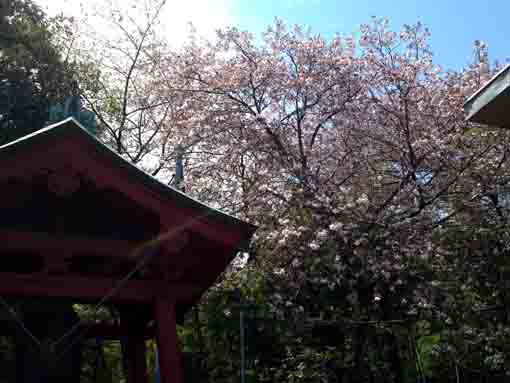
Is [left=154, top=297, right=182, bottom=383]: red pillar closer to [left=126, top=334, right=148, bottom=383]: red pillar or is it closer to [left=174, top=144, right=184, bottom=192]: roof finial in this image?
[left=126, top=334, right=148, bottom=383]: red pillar

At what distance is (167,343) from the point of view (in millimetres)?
4266

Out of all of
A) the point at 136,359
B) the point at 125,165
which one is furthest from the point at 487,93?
the point at 136,359

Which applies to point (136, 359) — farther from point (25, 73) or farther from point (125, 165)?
point (25, 73)

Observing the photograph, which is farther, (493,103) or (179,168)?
(179,168)

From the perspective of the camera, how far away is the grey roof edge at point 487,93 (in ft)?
12.0

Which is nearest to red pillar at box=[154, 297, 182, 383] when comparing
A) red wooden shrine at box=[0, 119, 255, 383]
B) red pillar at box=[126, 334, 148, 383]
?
red wooden shrine at box=[0, 119, 255, 383]

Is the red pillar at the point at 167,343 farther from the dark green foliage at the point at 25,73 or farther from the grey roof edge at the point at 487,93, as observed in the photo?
the dark green foliage at the point at 25,73

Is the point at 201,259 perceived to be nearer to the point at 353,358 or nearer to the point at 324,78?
the point at 353,358

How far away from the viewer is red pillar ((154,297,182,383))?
13.8 feet

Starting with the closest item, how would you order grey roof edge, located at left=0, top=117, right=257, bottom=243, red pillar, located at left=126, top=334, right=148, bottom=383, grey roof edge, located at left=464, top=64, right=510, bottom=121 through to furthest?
grey roof edge, located at left=464, top=64, right=510, bottom=121, grey roof edge, located at left=0, top=117, right=257, bottom=243, red pillar, located at left=126, top=334, right=148, bottom=383

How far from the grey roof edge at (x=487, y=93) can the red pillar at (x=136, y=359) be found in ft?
13.9

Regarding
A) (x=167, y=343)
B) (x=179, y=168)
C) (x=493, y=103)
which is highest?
(x=179, y=168)

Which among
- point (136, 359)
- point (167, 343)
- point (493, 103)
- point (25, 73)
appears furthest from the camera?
point (25, 73)

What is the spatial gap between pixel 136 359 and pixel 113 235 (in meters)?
1.82
